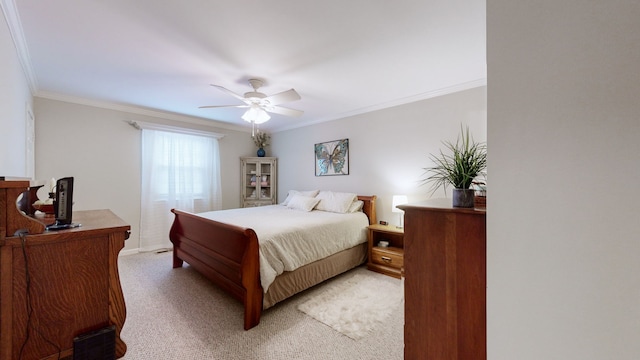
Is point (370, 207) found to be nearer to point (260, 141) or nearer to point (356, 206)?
point (356, 206)

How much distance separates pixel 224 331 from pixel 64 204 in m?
1.41

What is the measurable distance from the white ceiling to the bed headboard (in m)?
1.50

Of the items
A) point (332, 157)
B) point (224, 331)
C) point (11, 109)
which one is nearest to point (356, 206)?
point (332, 157)

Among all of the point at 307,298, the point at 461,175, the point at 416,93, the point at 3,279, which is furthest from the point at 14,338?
the point at 416,93

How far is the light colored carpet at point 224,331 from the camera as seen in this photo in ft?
5.59

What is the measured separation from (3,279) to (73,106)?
3373mm

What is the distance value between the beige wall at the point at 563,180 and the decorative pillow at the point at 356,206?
8.92 ft

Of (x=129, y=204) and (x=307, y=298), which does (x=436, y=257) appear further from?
(x=129, y=204)

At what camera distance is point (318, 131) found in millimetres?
4602

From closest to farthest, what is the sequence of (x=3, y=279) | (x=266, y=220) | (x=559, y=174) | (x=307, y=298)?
(x=559, y=174), (x=3, y=279), (x=307, y=298), (x=266, y=220)

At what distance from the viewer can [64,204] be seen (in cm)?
142

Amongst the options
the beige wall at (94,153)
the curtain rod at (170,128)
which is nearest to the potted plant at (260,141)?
the curtain rod at (170,128)

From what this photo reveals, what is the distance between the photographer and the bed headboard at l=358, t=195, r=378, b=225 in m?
3.65

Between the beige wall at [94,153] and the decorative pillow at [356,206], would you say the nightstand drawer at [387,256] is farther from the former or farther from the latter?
the beige wall at [94,153]
